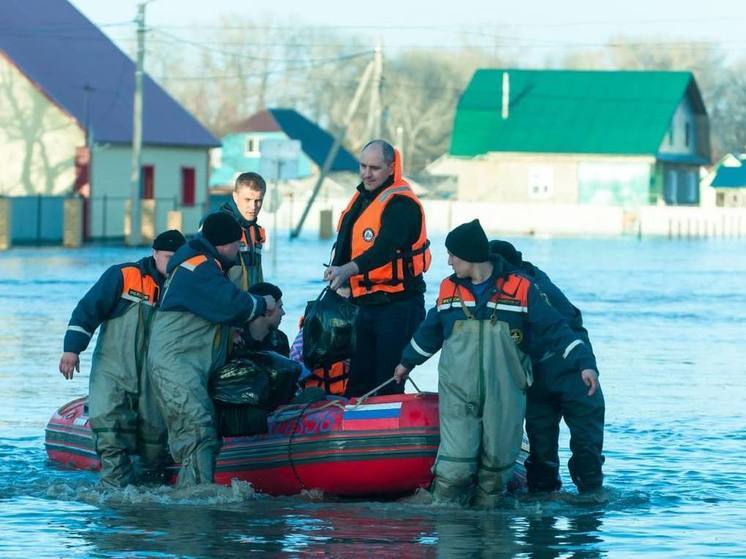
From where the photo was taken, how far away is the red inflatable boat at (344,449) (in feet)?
35.2

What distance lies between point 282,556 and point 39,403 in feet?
22.1

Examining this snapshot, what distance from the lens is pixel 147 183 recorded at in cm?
5481

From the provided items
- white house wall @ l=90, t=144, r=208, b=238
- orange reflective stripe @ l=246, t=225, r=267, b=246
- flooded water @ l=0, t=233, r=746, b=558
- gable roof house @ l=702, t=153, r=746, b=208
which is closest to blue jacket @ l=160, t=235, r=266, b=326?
flooded water @ l=0, t=233, r=746, b=558

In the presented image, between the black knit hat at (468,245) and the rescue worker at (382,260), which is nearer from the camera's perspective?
the black knit hat at (468,245)

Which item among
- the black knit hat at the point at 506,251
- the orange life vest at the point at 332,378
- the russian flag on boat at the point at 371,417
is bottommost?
the russian flag on boat at the point at 371,417

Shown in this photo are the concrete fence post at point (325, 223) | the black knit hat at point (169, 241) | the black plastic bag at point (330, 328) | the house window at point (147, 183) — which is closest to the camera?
the black knit hat at point (169, 241)

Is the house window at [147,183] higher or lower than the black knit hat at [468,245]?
higher

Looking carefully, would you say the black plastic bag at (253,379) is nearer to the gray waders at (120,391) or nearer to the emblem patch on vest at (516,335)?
the gray waders at (120,391)

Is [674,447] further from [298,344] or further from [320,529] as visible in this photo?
[320,529]

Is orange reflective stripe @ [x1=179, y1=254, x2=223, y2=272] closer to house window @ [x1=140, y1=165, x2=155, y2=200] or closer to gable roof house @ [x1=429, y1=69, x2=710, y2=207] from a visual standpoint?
house window @ [x1=140, y1=165, x2=155, y2=200]

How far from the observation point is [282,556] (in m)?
9.34

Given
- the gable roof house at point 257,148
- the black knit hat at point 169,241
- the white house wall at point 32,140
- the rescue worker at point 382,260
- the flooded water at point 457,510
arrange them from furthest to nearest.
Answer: the gable roof house at point 257,148
the white house wall at point 32,140
the rescue worker at point 382,260
the black knit hat at point 169,241
the flooded water at point 457,510

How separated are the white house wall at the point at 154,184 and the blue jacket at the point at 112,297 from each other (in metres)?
40.2

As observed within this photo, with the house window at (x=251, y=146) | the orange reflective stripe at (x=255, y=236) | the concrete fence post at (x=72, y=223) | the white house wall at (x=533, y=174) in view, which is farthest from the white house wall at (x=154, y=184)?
the house window at (x=251, y=146)
